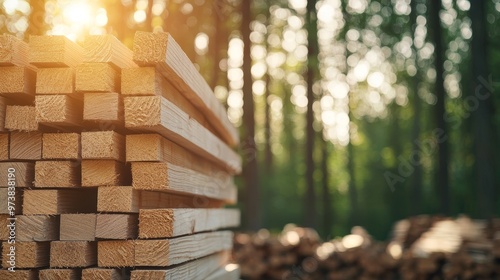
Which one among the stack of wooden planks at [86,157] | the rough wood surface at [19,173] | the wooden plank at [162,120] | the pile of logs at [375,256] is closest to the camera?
the wooden plank at [162,120]

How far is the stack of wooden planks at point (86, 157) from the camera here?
4.23m

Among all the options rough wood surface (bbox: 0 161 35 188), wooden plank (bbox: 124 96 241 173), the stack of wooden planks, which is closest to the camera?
wooden plank (bbox: 124 96 241 173)

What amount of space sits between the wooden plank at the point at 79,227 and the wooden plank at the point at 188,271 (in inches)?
14.8

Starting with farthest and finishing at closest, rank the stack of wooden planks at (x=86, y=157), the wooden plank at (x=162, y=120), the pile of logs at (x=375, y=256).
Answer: the pile of logs at (x=375, y=256) → the stack of wooden planks at (x=86, y=157) → the wooden plank at (x=162, y=120)

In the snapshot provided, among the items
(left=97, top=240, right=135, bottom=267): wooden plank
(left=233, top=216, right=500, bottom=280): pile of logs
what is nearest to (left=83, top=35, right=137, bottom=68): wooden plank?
(left=97, top=240, right=135, bottom=267): wooden plank

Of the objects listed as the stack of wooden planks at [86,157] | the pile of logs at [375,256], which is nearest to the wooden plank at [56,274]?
the stack of wooden planks at [86,157]

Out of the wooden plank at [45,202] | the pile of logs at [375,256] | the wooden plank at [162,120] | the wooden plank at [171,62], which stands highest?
the wooden plank at [171,62]

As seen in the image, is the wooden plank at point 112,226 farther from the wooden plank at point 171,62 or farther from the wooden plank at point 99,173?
the wooden plank at point 171,62

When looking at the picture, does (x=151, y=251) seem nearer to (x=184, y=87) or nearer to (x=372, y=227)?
(x=184, y=87)

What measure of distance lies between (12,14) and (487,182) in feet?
33.9

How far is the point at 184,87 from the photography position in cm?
504

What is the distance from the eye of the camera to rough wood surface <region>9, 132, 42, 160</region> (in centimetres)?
439

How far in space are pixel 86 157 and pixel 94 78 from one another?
0.48 metres

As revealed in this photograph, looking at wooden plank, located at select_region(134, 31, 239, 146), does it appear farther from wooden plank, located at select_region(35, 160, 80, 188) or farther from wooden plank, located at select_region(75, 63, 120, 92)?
wooden plank, located at select_region(35, 160, 80, 188)
